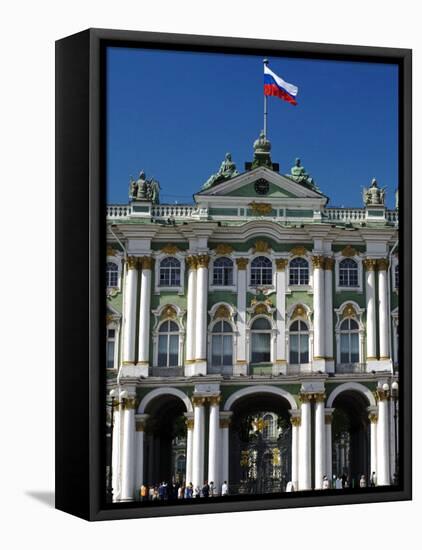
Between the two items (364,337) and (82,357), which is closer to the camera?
(82,357)

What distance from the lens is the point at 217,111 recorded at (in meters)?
31.1

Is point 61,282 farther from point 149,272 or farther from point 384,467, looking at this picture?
point 384,467

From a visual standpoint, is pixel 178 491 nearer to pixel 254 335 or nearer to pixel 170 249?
pixel 254 335

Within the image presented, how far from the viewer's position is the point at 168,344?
1236 inches

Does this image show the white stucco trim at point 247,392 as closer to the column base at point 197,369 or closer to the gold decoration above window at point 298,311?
the column base at point 197,369

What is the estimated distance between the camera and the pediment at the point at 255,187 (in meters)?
31.4

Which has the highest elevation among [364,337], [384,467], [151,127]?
[151,127]

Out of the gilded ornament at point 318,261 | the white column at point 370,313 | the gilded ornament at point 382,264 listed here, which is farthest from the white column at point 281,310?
the gilded ornament at point 382,264

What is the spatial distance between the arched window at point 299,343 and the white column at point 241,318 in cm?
78

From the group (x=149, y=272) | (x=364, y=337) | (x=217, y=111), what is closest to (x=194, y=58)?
(x=217, y=111)

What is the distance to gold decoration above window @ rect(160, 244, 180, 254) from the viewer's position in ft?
103

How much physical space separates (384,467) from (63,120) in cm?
739

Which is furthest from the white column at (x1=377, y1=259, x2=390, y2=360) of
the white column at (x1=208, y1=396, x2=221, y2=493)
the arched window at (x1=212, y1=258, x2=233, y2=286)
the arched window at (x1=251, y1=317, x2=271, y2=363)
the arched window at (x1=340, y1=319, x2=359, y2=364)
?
the white column at (x1=208, y1=396, x2=221, y2=493)

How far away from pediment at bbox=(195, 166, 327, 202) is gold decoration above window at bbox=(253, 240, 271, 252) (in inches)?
28.1
